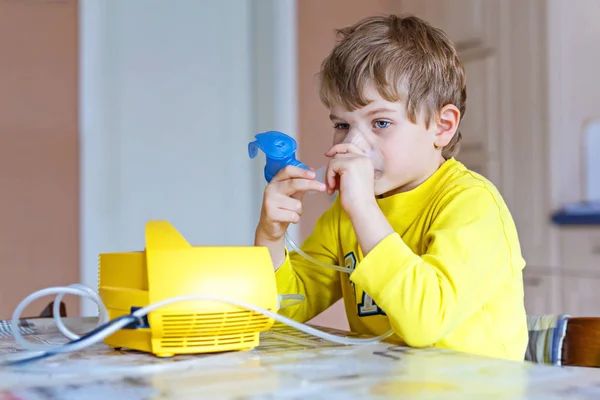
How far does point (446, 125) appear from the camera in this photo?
117cm

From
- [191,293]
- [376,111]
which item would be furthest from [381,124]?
[191,293]

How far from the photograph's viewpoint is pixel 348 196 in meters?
0.93

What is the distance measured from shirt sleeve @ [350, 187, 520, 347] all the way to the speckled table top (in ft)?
0.16

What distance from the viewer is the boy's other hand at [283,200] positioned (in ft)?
3.26

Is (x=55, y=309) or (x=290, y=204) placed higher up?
(x=290, y=204)

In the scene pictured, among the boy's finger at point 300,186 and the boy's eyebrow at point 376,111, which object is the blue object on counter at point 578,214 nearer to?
the boy's eyebrow at point 376,111

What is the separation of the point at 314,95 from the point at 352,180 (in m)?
2.26

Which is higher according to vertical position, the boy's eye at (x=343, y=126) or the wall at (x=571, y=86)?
the wall at (x=571, y=86)

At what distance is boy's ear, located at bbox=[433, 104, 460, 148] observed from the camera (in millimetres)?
1154

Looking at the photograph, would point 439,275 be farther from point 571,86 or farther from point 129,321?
point 571,86

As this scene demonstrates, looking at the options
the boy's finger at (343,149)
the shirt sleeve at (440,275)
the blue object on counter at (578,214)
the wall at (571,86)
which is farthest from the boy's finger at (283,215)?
the wall at (571,86)

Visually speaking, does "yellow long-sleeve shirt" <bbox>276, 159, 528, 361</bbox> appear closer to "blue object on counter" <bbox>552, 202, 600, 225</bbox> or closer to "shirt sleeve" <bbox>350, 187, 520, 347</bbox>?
"shirt sleeve" <bbox>350, 187, 520, 347</bbox>

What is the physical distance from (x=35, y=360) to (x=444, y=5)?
2.90 meters

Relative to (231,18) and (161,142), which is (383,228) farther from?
(231,18)
